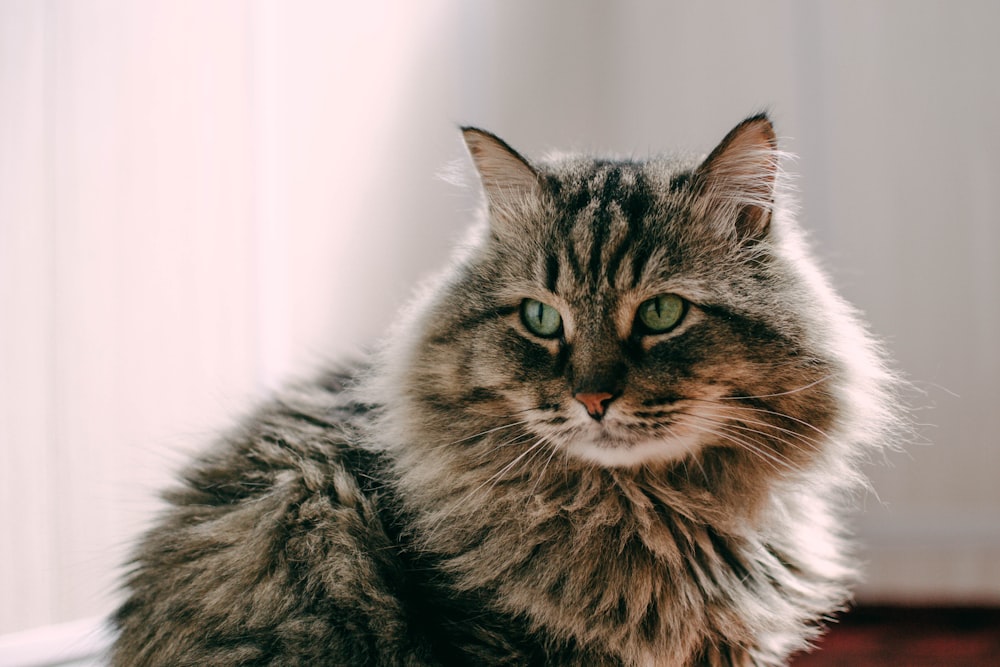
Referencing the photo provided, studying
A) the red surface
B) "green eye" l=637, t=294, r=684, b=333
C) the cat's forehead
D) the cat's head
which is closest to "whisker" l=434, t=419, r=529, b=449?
the cat's head

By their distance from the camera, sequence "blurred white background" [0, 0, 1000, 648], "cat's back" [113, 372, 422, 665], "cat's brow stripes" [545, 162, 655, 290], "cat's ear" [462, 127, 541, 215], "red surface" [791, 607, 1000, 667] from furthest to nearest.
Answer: "red surface" [791, 607, 1000, 667]
"blurred white background" [0, 0, 1000, 648]
"cat's ear" [462, 127, 541, 215]
"cat's brow stripes" [545, 162, 655, 290]
"cat's back" [113, 372, 422, 665]

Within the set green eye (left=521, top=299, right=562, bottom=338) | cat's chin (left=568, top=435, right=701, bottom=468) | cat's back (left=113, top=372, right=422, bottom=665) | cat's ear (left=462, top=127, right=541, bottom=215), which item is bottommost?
cat's back (left=113, top=372, right=422, bottom=665)

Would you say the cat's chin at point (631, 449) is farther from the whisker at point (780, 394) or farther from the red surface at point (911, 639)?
the red surface at point (911, 639)

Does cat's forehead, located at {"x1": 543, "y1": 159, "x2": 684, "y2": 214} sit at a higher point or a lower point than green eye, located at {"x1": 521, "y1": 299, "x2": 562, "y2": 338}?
higher

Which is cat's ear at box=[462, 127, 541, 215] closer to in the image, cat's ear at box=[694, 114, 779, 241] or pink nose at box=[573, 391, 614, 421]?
cat's ear at box=[694, 114, 779, 241]

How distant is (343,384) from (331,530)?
15.6 inches

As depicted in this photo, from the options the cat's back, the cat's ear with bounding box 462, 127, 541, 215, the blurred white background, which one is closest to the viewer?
the cat's back

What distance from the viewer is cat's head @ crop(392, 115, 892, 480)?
4.07 ft

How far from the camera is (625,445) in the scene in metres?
1.24

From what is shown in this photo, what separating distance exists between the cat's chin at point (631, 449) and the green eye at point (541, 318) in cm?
18

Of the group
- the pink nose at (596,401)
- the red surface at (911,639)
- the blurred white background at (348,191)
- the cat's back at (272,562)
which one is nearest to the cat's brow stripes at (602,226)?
the pink nose at (596,401)

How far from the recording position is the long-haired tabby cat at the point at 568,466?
123 cm

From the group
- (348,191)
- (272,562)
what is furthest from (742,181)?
(348,191)

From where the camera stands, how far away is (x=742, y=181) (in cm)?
137
